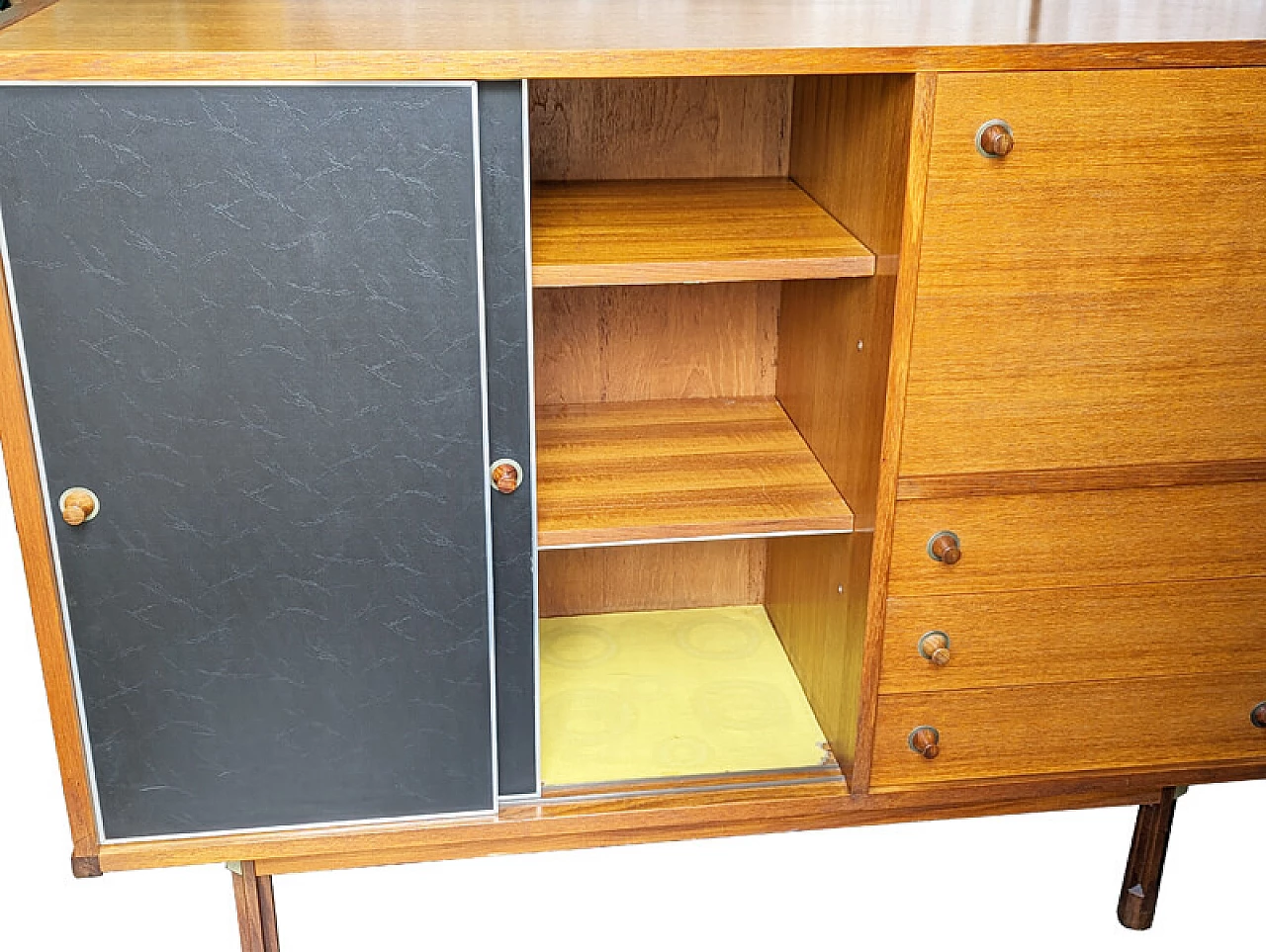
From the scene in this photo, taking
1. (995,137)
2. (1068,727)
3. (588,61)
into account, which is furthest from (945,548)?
(588,61)

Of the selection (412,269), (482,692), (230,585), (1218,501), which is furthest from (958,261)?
(230,585)

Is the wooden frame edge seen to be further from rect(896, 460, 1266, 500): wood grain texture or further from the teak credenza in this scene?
rect(896, 460, 1266, 500): wood grain texture

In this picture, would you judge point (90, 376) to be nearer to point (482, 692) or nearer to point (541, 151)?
point (482, 692)

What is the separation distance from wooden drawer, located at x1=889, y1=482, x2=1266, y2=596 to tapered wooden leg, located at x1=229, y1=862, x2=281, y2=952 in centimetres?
101

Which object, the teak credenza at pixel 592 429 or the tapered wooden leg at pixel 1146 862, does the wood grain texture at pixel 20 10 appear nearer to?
the teak credenza at pixel 592 429

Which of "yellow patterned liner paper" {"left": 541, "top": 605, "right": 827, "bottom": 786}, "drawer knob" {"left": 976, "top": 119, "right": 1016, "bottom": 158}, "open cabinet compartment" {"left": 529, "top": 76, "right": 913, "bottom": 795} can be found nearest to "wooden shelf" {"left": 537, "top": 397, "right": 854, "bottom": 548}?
"open cabinet compartment" {"left": 529, "top": 76, "right": 913, "bottom": 795}

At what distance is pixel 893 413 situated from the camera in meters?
1.87

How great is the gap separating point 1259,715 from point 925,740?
52 cm

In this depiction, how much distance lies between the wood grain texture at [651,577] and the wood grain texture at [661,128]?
0.69 m

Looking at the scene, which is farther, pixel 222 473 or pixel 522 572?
pixel 522 572

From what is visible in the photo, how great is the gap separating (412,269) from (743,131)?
81 centimetres

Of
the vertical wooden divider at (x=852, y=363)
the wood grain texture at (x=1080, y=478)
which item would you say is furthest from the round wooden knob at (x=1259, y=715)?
the vertical wooden divider at (x=852, y=363)

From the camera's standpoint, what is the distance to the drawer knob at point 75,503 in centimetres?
178

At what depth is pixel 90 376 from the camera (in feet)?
5.67
